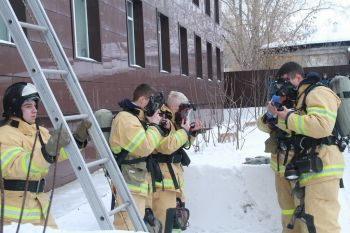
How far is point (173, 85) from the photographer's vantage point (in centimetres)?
1370

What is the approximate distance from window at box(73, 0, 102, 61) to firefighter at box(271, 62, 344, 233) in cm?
518

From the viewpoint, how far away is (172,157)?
473 cm

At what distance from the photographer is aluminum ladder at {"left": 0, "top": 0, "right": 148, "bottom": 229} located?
3.16m

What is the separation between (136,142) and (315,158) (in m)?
1.61

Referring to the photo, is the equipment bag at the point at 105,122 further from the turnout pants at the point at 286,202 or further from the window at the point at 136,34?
the window at the point at 136,34

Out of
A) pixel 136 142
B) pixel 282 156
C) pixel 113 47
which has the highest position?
pixel 113 47

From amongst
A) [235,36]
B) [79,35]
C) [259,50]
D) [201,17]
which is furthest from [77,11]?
[235,36]

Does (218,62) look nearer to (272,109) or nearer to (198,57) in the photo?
(198,57)

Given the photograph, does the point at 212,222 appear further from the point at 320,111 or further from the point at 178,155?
the point at 320,111

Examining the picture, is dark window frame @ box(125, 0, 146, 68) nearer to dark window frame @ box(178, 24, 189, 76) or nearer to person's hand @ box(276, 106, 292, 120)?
dark window frame @ box(178, 24, 189, 76)

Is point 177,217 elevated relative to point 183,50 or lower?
lower

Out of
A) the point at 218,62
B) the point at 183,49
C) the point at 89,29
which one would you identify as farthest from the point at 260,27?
the point at 89,29

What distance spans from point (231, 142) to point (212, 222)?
2.96 metres

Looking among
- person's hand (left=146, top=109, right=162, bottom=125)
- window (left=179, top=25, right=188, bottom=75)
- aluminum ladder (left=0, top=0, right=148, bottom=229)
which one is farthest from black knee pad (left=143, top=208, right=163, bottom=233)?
window (left=179, top=25, right=188, bottom=75)
